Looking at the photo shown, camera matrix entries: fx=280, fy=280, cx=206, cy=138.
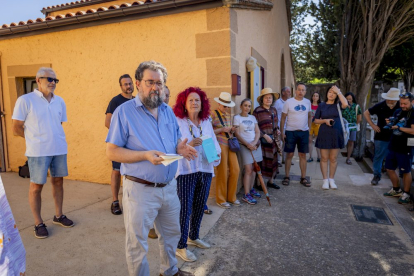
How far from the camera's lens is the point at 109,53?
5168 mm

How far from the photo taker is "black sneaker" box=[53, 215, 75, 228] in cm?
358

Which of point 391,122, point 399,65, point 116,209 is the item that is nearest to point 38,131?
point 116,209

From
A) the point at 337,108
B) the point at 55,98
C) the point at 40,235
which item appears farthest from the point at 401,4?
the point at 40,235

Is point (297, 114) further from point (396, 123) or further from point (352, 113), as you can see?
point (352, 113)

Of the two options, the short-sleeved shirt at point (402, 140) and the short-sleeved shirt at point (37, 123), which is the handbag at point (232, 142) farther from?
the short-sleeved shirt at point (402, 140)

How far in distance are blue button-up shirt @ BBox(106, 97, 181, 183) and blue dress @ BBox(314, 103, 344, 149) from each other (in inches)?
149

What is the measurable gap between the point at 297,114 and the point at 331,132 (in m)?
0.70

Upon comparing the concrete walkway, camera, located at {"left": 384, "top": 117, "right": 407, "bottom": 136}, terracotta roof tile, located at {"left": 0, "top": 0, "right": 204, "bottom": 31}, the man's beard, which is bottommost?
the concrete walkway

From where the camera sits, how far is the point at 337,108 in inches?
199

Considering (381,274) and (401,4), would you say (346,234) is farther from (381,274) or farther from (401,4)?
(401,4)

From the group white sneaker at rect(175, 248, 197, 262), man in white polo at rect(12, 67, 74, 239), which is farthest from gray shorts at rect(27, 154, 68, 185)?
white sneaker at rect(175, 248, 197, 262)

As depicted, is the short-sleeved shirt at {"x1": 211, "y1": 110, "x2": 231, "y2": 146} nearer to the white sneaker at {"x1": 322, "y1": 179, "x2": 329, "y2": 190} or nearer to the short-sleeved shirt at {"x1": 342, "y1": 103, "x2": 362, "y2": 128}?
the white sneaker at {"x1": 322, "y1": 179, "x2": 329, "y2": 190}

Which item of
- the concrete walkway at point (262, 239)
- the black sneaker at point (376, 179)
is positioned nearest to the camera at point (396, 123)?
the concrete walkway at point (262, 239)

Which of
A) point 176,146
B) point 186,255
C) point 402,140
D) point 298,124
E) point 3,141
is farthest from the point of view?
point 3,141
